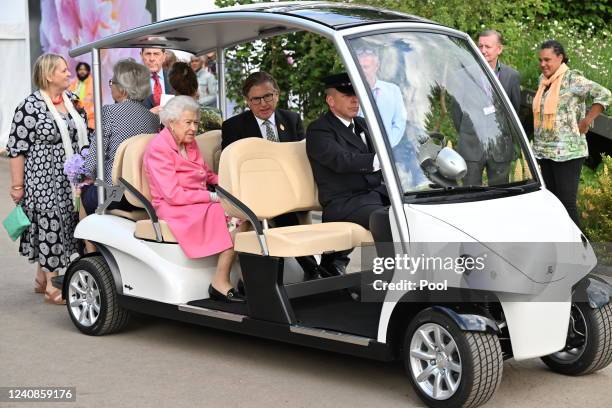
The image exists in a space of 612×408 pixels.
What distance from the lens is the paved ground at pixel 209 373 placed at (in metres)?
5.79

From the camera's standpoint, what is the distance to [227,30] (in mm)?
7738

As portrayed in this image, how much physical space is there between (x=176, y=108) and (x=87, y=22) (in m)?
12.0

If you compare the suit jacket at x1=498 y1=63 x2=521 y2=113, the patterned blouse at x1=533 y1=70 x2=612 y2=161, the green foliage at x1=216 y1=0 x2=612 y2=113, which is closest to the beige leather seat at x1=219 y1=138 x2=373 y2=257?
the patterned blouse at x1=533 y1=70 x2=612 y2=161

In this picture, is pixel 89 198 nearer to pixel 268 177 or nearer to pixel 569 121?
pixel 268 177

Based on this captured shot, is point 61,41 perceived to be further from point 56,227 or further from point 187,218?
point 187,218

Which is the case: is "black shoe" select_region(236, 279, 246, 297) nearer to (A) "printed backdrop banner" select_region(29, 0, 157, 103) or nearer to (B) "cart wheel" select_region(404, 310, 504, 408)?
(B) "cart wheel" select_region(404, 310, 504, 408)

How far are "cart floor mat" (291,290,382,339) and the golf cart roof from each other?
5.14 ft

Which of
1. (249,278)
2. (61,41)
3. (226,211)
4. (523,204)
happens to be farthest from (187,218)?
(61,41)

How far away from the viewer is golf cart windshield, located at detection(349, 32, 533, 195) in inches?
229

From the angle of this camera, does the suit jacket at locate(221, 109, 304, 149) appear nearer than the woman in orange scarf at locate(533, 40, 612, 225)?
Yes

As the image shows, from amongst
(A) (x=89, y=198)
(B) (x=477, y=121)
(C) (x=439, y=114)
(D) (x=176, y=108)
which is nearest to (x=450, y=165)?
(C) (x=439, y=114)

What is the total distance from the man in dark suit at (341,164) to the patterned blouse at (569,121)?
8.12 ft

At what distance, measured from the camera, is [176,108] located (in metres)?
7.04

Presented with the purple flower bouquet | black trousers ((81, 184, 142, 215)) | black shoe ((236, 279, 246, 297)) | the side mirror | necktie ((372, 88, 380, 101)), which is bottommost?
black shoe ((236, 279, 246, 297))
